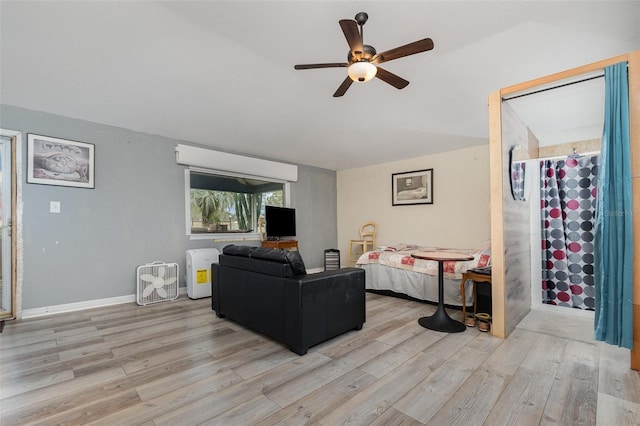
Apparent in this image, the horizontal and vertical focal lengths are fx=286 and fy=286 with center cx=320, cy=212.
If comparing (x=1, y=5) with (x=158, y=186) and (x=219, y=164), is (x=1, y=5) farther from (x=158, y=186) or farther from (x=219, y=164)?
(x=219, y=164)

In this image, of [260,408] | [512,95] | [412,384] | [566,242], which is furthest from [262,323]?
[566,242]

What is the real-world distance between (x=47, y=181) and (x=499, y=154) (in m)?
4.80

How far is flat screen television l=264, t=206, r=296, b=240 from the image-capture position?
5.00 meters

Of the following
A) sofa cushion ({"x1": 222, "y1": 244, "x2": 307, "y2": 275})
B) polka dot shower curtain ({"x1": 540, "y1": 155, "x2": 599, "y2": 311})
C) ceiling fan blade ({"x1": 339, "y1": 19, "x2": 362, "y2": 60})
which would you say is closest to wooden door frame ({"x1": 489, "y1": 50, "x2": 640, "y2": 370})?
polka dot shower curtain ({"x1": 540, "y1": 155, "x2": 599, "y2": 311})

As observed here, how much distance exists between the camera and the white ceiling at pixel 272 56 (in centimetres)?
183

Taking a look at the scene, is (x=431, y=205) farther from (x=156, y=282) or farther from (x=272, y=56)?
(x=156, y=282)

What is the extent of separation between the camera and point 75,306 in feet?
11.1

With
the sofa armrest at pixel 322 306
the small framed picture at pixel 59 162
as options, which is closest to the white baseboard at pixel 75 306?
the small framed picture at pixel 59 162

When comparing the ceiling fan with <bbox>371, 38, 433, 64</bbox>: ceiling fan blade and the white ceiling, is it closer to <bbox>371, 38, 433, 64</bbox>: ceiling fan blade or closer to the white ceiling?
<bbox>371, 38, 433, 64</bbox>: ceiling fan blade

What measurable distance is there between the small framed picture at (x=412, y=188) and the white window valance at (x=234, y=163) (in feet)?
6.62

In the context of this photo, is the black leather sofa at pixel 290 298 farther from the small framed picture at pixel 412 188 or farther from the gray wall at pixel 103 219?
the small framed picture at pixel 412 188

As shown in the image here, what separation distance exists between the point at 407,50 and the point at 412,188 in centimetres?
383

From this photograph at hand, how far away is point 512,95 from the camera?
8.38 feet

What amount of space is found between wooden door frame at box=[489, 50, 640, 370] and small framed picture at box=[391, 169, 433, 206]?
266 cm
